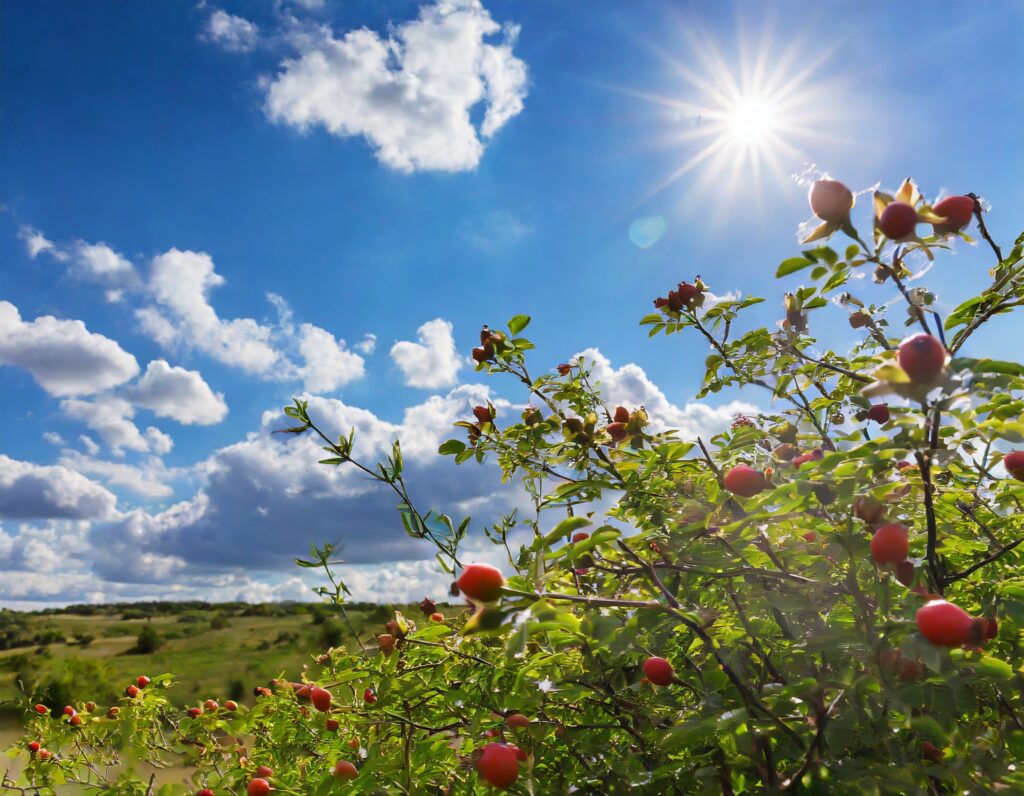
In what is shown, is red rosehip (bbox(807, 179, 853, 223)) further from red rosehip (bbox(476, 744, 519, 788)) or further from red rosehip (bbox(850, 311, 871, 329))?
red rosehip (bbox(850, 311, 871, 329))

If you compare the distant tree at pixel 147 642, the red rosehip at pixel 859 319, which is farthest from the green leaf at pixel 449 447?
the distant tree at pixel 147 642

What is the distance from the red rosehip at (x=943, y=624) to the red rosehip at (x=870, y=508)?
287mm

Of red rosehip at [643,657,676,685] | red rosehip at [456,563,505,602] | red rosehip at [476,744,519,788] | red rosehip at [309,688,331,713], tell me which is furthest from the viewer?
red rosehip at [309,688,331,713]

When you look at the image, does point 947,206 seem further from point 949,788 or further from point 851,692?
point 949,788

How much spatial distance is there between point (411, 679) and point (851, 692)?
4.21ft

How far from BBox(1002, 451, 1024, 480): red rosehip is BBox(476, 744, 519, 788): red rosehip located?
64.3 inches

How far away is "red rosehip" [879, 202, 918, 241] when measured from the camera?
4.37 ft

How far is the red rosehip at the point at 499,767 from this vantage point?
1.33 meters

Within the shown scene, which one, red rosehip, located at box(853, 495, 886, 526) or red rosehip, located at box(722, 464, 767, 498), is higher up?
red rosehip, located at box(722, 464, 767, 498)

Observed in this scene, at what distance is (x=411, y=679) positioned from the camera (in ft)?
6.68

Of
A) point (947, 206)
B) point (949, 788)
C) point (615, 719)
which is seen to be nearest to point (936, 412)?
point (947, 206)

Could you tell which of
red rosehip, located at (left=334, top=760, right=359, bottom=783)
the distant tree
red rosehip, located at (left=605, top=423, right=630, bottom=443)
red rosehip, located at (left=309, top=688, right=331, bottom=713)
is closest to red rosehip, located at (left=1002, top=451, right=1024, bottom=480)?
red rosehip, located at (left=605, top=423, right=630, bottom=443)

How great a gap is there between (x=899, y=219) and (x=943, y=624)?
80cm

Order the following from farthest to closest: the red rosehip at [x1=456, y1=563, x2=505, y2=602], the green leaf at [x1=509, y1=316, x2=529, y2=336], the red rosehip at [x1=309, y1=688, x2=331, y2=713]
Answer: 1. the green leaf at [x1=509, y1=316, x2=529, y2=336]
2. the red rosehip at [x1=309, y1=688, x2=331, y2=713]
3. the red rosehip at [x1=456, y1=563, x2=505, y2=602]
